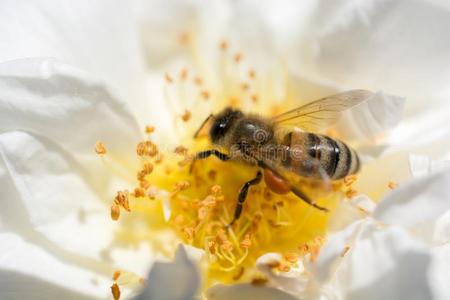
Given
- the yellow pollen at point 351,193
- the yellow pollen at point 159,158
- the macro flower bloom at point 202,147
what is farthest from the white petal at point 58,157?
the yellow pollen at point 351,193

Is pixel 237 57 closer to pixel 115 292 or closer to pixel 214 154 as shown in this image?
pixel 214 154

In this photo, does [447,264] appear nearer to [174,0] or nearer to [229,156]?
[229,156]

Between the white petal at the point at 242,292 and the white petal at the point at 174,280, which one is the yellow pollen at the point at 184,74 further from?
the white petal at the point at 174,280

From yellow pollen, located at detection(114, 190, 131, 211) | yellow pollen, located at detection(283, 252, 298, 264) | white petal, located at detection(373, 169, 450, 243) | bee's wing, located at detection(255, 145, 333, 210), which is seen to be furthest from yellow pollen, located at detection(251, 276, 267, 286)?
yellow pollen, located at detection(114, 190, 131, 211)

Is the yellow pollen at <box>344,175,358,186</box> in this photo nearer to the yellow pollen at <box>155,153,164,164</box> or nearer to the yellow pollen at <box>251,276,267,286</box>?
the yellow pollen at <box>251,276,267,286</box>

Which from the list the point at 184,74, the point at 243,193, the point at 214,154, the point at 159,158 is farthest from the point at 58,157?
the point at 184,74
